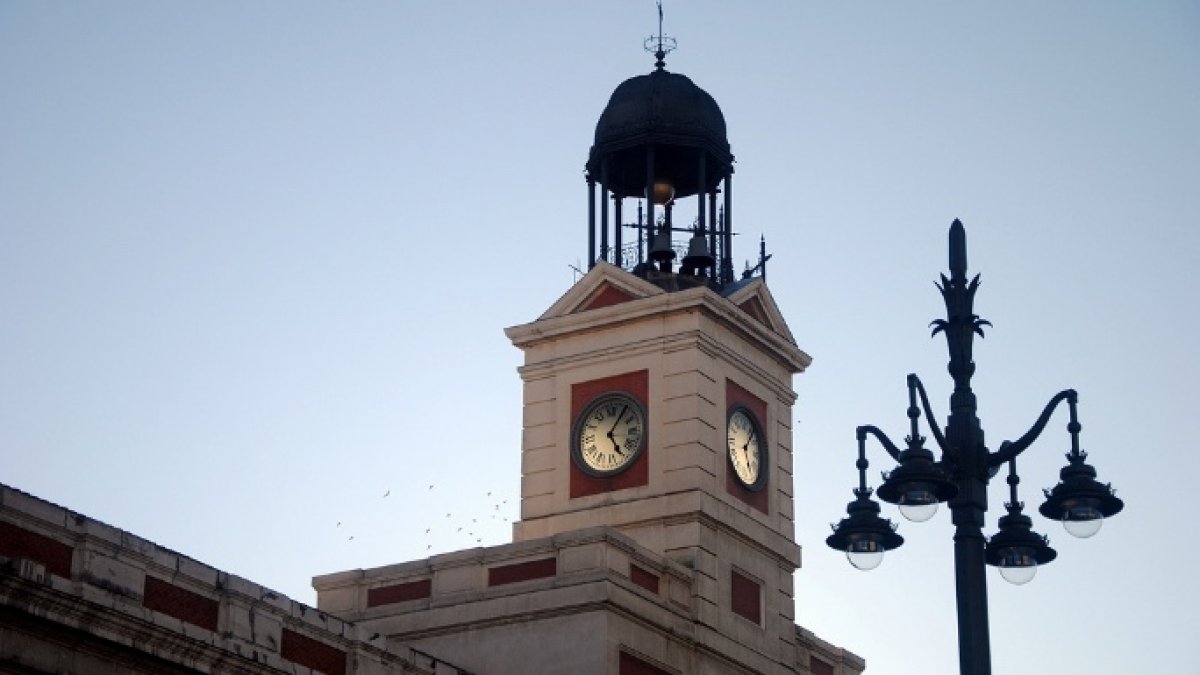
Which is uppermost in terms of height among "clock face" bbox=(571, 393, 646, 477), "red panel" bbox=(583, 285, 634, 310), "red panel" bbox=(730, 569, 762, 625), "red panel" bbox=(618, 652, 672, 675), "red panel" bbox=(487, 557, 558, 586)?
"red panel" bbox=(583, 285, 634, 310)

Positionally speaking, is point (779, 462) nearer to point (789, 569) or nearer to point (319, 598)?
point (789, 569)

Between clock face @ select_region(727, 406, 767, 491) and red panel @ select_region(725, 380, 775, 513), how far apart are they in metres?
0.10

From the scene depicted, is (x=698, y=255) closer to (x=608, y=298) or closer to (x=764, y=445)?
(x=608, y=298)

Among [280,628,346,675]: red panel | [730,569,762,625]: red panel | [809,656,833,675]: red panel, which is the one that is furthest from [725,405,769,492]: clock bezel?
[280,628,346,675]: red panel

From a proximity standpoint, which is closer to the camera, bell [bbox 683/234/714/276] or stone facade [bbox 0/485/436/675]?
stone facade [bbox 0/485/436/675]

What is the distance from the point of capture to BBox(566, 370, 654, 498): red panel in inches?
1763

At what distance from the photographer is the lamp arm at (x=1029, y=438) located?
78.3 ft

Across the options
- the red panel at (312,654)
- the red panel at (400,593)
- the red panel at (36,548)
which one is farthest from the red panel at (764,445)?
the red panel at (36,548)

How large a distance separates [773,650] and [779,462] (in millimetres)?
4032

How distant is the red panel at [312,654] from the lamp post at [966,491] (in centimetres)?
1044

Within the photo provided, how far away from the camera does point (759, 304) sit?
156 ft

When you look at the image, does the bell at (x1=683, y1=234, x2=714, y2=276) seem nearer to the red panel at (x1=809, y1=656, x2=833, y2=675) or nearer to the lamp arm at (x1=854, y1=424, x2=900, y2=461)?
the red panel at (x1=809, y1=656, x2=833, y2=675)

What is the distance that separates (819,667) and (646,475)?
19.6 feet

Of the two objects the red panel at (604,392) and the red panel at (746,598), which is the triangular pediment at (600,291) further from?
the red panel at (746,598)
